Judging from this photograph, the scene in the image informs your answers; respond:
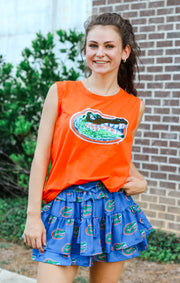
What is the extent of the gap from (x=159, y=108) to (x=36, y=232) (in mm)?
2840

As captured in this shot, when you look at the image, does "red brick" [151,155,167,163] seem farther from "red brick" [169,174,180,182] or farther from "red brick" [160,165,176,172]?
"red brick" [169,174,180,182]

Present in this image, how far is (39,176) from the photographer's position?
1.88 m

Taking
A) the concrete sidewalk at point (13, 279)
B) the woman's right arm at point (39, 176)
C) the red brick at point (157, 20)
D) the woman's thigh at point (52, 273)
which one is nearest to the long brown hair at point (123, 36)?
the woman's right arm at point (39, 176)

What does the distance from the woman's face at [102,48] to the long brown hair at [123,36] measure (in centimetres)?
4

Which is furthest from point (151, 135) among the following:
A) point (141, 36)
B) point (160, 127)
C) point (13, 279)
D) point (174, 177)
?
point (13, 279)

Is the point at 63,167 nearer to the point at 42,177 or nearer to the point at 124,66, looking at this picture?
the point at 42,177

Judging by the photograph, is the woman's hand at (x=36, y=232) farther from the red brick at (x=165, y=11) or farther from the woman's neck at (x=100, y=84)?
the red brick at (x=165, y=11)

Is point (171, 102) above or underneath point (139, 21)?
underneath

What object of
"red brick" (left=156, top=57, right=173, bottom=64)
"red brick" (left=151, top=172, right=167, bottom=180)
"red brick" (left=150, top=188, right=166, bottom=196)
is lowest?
"red brick" (left=150, top=188, right=166, bottom=196)

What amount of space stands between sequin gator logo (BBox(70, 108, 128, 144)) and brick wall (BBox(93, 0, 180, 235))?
7.93ft

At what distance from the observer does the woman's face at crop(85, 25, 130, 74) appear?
6.40ft

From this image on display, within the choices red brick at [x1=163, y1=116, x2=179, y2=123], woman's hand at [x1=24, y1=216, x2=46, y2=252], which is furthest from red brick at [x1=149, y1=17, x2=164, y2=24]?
woman's hand at [x1=24, y1=216, x2=46, y2=252]

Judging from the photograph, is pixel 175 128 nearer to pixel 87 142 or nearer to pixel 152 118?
pixel 152 118

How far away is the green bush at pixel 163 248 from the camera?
405 cm
